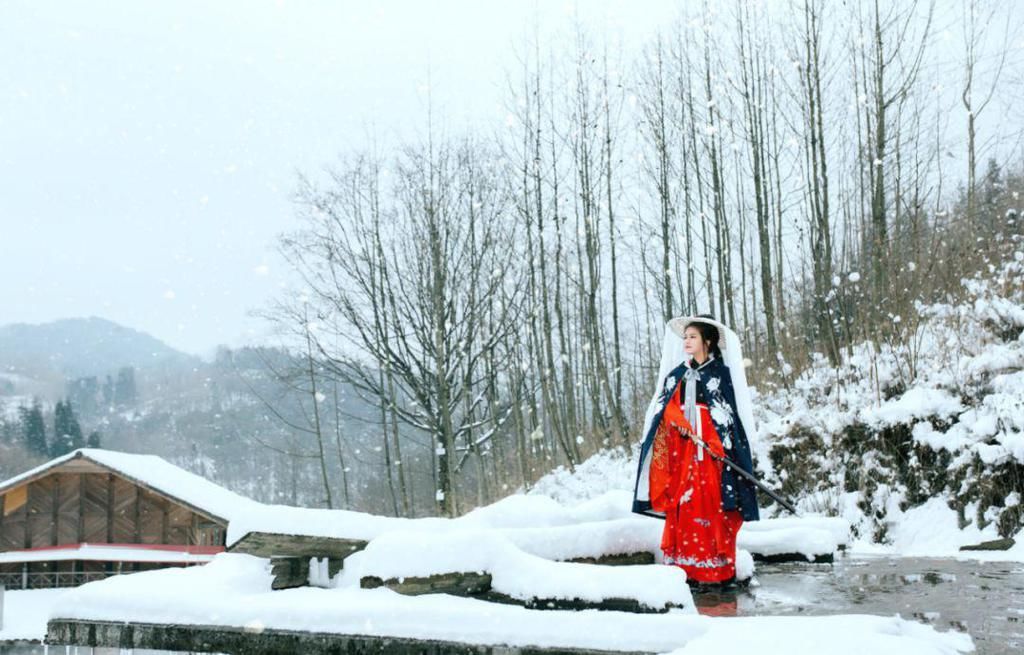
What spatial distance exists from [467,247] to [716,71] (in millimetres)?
7671

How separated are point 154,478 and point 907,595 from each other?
20466mm

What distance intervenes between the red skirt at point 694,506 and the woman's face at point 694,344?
40 cm

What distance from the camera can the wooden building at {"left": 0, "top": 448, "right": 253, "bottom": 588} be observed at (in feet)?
69.1

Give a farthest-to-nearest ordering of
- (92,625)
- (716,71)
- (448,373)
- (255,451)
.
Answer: (255,451) < (448,373) < (716,71) < (92,625)

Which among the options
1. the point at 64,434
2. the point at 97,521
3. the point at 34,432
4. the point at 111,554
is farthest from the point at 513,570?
the point at 34,432

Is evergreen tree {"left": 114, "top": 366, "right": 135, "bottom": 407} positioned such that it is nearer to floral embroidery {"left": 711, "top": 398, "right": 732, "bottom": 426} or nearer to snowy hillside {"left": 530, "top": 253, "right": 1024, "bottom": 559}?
snowy hillside {"left": 530, "top": 253, "right": 1024, "bottom": 559}

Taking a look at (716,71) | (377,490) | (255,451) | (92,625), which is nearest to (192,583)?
(92,625)

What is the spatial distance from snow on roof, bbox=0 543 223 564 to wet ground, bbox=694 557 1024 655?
60.4ft

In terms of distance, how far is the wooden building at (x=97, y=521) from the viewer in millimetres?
21062

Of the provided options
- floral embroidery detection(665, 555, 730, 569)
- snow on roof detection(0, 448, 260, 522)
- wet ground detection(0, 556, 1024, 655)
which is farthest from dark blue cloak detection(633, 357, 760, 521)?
snow on roof detection(0, 448, 260, 522)

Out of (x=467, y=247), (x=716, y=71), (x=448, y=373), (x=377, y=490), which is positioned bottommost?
(x=377, y=490)

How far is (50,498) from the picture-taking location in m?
21.7

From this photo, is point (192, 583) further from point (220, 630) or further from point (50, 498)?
point (50, 498)

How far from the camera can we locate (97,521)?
21734mm
